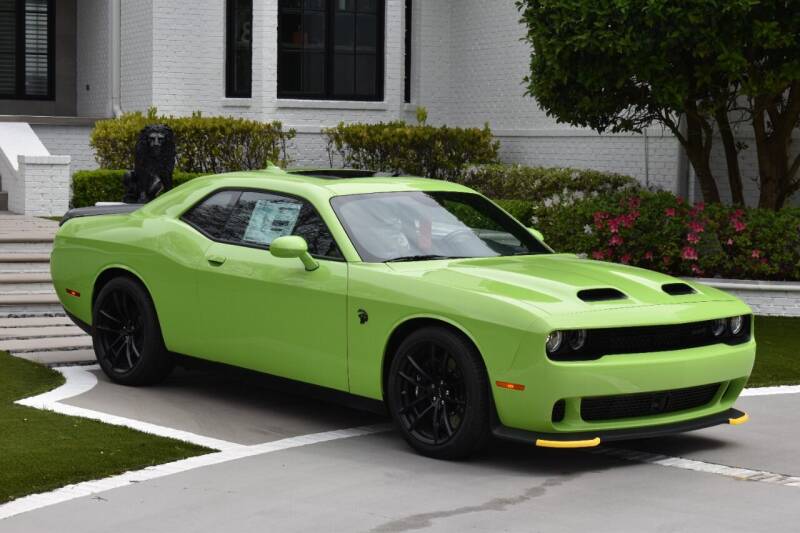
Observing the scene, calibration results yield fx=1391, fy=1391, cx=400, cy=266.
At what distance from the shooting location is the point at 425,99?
22438 mm

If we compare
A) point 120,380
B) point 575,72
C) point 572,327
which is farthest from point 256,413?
point 575,72

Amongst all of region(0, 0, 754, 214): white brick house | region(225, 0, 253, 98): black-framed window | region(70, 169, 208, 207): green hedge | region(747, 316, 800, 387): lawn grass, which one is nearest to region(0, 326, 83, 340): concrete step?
region(747, 316, 800, 387): lawn grass

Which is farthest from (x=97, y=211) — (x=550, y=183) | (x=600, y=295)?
(x=550, y=183)

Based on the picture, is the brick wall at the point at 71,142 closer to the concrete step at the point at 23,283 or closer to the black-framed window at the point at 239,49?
the black-framed window at the point at 239,49

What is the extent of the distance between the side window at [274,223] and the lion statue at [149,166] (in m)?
6.73

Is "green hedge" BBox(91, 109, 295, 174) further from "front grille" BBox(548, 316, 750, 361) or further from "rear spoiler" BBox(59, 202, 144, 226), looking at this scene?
"front grille" BBox(548, 316, 750, 361)

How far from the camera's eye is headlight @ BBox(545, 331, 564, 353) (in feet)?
23.0

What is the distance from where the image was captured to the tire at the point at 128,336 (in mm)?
9195

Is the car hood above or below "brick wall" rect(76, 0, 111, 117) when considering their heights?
below

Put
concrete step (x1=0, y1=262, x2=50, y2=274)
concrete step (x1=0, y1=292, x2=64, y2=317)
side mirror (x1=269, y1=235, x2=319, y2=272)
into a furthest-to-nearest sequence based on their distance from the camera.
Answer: concrete step (x1=0, y1=262, x2=50, y2=274)
concrete step (x1=0, y1=292, x2=64, y2=317)
side mirror (x1=269, y1=235, x2=319, y2=272)

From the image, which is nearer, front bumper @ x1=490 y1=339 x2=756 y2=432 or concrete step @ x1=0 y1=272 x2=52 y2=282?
front bumper @ x1=490 y1=339 x2=756 y2=432

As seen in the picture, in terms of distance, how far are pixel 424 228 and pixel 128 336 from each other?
2392mm

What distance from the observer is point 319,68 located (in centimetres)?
2139

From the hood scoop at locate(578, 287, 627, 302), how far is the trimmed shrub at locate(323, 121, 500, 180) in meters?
12.8
